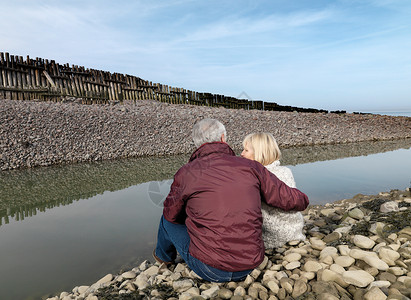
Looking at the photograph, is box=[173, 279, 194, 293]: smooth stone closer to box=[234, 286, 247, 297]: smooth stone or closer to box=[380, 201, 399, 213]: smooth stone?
box=[234, 286, 247, 297]: smooth stone

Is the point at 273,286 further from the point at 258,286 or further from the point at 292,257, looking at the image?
the point at 292,257

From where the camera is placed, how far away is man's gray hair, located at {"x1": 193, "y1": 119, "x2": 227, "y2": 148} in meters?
2.75

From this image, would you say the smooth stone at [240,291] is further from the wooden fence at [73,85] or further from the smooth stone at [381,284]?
the wooden fence at [73,85]

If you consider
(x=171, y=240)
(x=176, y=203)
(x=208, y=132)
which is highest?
(x=208, y=132)

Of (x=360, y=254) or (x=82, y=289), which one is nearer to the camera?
(x=360, y=254)

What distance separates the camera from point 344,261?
9.90 feet

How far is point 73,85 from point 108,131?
6.21 metres

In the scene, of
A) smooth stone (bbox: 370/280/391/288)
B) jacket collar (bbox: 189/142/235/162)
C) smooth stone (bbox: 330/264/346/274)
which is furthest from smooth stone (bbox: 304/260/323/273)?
jacket collar (bbox: 189/142/235/162)

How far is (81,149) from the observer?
41.5 ft

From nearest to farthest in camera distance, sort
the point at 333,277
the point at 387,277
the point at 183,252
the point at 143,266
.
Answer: the point at 387,277 → the point at 333,277 → the point at 183,252 → the point at 143,266

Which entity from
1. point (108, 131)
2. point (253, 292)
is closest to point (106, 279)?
point (253, 292)

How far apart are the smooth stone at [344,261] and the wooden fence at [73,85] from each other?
17626mm

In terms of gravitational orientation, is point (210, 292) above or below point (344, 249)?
below

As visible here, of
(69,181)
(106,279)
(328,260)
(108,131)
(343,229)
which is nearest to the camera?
(328,260)
